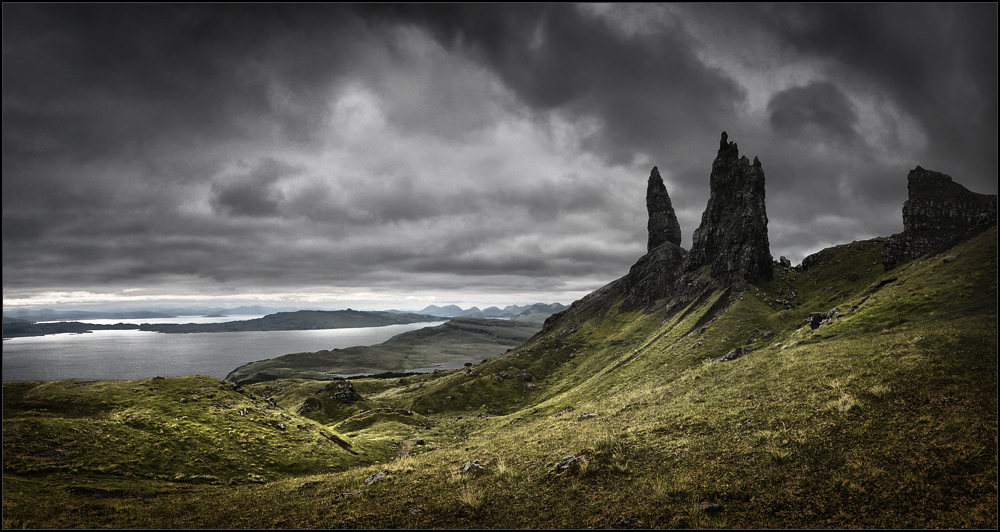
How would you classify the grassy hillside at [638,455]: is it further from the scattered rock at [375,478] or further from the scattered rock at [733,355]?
the scattered rock at [733,355]

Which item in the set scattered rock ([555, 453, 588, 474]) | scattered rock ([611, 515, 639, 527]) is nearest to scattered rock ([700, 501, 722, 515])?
scattered rock ([611, 515, 639, 527])

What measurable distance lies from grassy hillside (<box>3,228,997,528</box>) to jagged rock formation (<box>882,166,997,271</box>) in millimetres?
41599

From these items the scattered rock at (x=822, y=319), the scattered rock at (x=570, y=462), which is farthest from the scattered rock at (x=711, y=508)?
the scattered rock at (x=822, y=319)

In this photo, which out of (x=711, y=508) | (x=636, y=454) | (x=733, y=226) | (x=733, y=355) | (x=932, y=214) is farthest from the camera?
(x=733, y=226)

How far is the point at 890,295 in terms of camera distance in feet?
196

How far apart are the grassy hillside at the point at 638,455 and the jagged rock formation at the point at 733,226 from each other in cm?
7892

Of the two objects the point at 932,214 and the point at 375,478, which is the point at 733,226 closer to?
the point at 932,214

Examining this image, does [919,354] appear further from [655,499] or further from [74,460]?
[74,460]

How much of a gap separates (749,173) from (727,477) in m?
168

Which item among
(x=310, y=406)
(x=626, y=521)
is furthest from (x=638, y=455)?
(x=310, y=406)

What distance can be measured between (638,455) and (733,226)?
152 meters

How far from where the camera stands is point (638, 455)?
23344 mm

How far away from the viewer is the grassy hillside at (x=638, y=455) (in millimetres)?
16875

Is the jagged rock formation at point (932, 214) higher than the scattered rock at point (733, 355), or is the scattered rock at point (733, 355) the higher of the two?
the jagged rock formation at point (932, 214)
